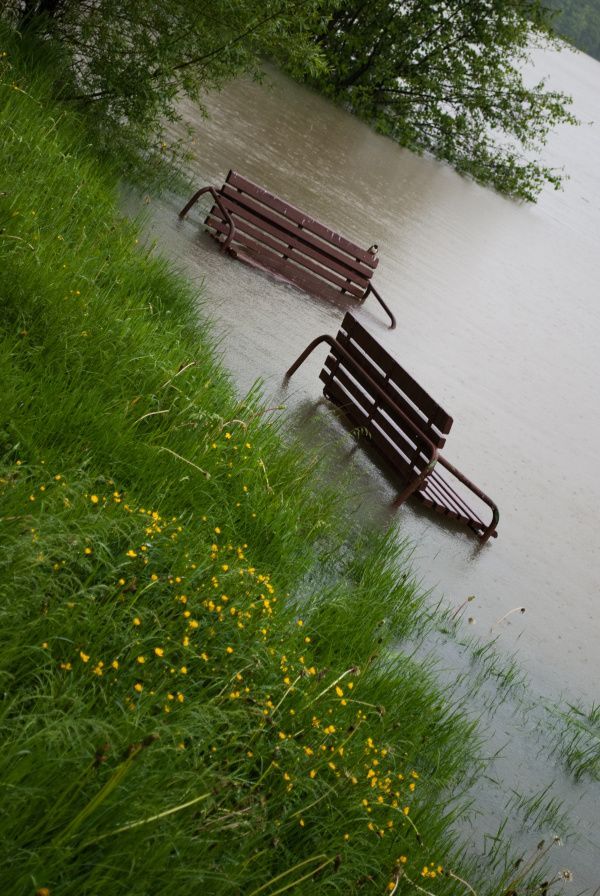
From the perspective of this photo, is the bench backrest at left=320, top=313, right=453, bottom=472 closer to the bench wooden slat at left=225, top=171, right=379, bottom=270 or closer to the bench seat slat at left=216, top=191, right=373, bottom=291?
the bench seat slat at left=216, top=191, right=373, bottom=291

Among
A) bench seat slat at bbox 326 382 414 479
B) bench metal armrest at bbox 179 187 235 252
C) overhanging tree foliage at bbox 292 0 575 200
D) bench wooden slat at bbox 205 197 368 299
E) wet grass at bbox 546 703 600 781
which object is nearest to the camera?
wet grass at bbox 546 703 600 781

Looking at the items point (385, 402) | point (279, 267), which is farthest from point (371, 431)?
point (279, 267)

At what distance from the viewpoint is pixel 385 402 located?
9.51 metres

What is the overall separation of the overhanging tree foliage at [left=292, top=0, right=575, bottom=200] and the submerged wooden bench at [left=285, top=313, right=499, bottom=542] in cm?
1656

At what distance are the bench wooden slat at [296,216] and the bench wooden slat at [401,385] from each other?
131 inches

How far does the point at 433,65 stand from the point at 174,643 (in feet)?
80.6

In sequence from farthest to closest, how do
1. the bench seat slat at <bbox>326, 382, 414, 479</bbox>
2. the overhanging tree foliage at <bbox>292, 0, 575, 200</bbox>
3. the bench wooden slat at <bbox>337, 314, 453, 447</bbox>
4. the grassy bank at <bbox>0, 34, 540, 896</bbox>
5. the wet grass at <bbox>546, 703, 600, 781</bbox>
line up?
the overhanging tree foliage at <bbox>292, 0, 575, 200</bbox> < the bench seat slat at <bbox>326, 382, 414, 479</bbox> < the bench wooden slat at <bbox>337, 314, 453, 447</bbox> < the wet grass at <bbox>546, 703, 600, 781</bbox> < the grassy bank at <bbox>0, 34, 540, 896</bbox>

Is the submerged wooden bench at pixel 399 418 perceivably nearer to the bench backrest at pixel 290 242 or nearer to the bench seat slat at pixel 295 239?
the bench backrest at pixel 290 242

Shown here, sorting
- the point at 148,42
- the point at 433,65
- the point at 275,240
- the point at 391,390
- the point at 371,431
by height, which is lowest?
the point at 371,431

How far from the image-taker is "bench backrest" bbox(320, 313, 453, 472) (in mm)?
9125

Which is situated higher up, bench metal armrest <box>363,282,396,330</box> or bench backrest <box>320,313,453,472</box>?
bench metal armrest <box>363,282,396,330</box>

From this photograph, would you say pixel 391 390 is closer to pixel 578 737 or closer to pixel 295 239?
pixel 578 737

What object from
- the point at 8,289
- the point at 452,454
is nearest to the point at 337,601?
the point at 8,289

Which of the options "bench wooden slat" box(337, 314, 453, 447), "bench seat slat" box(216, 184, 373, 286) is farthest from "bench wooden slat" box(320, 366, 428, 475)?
"bench seat slat" box(216, 184, 373, 286)
